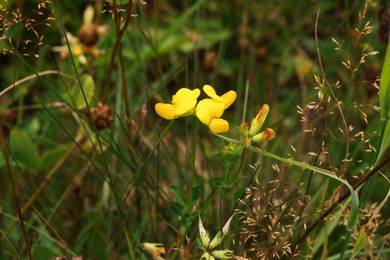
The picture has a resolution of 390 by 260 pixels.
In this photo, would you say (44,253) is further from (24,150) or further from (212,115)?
(212,115)

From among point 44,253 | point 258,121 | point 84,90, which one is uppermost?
point 258,121

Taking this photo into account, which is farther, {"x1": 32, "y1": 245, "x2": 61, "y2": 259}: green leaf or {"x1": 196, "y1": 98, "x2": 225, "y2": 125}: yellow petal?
{"x1": 32, "y1": 245, "x2": 61, "y2": 259}: green leaf

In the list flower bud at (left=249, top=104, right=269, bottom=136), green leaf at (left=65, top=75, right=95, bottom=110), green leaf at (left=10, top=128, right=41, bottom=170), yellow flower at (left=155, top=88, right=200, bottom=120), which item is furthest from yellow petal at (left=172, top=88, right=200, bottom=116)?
green leaf at (left=10, top=128, right=41, bottom=170)

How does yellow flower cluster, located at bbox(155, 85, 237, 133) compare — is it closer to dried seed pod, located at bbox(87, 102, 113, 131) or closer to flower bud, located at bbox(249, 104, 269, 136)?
flower bud, located at bbox(249, 104, 269, 136)

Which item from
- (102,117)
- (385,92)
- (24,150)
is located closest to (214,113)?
(385,92)

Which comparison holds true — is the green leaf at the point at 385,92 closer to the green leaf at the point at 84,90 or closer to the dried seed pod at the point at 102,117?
the dried seed pod at the point at 102,117

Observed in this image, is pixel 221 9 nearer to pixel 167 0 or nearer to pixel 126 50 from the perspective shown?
pixel 167 0
